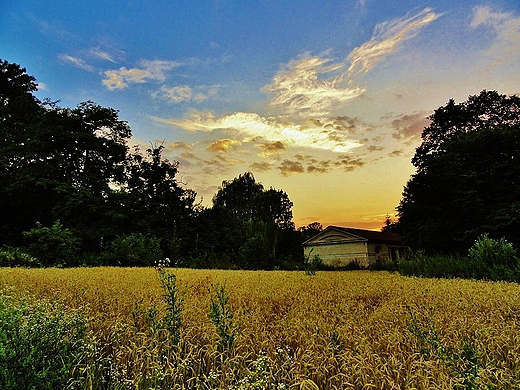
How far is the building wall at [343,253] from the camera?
1197 inches

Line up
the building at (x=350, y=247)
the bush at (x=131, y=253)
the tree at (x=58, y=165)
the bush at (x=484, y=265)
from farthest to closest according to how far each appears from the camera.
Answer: the building at (x=350, y=247), the tree at (x=58, y=165), the bush at (x=131, y=253), the bush at (x=484, y=265)

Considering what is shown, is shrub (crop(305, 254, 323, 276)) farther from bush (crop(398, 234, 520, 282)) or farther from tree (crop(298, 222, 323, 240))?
tree (crop(298, 222, 323, 240))

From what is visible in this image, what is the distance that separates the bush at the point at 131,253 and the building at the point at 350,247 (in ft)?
52.8

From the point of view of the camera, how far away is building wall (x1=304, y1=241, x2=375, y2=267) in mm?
30414

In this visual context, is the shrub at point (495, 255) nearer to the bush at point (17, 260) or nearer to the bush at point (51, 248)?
the bush at point (51, 248)

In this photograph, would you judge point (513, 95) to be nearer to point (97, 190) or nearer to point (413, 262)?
point (413, 262)

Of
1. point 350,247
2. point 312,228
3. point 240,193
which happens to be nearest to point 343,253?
point 350,247

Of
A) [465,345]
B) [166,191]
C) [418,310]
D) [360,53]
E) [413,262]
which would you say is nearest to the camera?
[465,345]

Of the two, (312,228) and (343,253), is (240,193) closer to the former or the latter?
(343,253)

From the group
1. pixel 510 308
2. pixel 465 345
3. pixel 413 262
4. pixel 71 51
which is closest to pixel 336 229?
pixel 413 262

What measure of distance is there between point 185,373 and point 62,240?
1640 cm

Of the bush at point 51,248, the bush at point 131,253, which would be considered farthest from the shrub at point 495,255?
the bush at point 51,248

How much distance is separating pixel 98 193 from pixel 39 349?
23.4 meters

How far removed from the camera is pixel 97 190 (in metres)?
23.3
